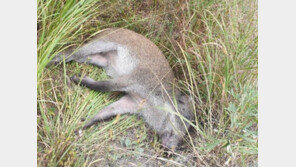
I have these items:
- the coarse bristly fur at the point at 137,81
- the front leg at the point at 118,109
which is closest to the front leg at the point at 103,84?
the coarse bristly fur at the point at 137,81

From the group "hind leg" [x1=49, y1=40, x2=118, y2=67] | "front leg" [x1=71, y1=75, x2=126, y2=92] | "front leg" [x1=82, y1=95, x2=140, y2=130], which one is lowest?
"front leg" [x1=82, y1=95, x2=140, y2=130]

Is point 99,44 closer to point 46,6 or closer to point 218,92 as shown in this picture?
point 46,6

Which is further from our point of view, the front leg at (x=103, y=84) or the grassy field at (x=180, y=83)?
the front leg at (x=103, y=84)

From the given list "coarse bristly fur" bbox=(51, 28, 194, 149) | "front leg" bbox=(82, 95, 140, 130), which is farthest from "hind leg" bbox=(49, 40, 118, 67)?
"front leg" bbox=(82, 95, 140, 130)

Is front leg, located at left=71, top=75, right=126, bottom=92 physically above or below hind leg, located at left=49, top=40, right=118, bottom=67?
below

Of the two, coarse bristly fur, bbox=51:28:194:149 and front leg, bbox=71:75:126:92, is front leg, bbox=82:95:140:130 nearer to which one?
coarse bristly fur, bbox=51:28:194:149

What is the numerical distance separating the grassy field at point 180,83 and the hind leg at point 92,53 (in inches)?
3.3

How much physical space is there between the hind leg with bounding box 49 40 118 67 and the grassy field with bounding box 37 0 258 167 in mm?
83

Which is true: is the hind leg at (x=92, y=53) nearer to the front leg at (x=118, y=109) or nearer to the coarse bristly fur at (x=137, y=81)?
the coarse bristly fur at (x=137, y=81)

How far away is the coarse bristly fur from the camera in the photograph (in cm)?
381

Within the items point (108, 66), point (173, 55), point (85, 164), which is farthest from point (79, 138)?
point (173, 55)

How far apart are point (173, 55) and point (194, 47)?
46 centimetres

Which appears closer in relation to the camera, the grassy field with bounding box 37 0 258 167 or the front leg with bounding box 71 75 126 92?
the grassy field with bounding box 37 0 258 167

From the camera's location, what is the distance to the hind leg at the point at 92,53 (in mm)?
3781
